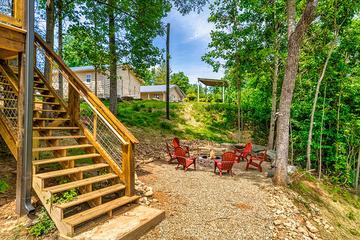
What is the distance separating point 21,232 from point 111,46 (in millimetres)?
8524

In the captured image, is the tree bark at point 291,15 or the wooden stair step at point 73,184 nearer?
the wooden stair step at point 73,184

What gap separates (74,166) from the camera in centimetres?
466

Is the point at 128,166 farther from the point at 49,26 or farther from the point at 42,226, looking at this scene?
the point at 49,26

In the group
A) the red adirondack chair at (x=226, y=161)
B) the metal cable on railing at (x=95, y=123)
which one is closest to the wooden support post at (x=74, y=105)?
the metal cable on railing at (x=95, y=123)

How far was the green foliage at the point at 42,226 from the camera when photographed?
3547mm

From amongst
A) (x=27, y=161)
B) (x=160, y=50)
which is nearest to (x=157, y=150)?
(x=160, y=50)

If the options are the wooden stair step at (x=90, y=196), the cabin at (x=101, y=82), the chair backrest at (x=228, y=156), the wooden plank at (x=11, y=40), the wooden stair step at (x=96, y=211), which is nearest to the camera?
the wooden stair step at (x=96, y=211)

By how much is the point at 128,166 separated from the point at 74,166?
1076 mm

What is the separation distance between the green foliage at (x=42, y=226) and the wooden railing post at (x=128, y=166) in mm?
1377

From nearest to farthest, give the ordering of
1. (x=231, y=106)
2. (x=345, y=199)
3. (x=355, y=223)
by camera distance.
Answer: (x=355, y=223) → (x=345, y=199) → (x=231, y=106)

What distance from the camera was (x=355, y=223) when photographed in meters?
7.04

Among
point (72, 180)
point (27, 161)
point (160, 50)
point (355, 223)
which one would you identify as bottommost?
point (355, 223)

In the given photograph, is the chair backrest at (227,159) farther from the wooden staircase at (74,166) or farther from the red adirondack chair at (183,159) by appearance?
the wooden staircase at (74,166)

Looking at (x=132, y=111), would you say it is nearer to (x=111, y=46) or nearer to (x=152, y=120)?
(x=152, y=120)
